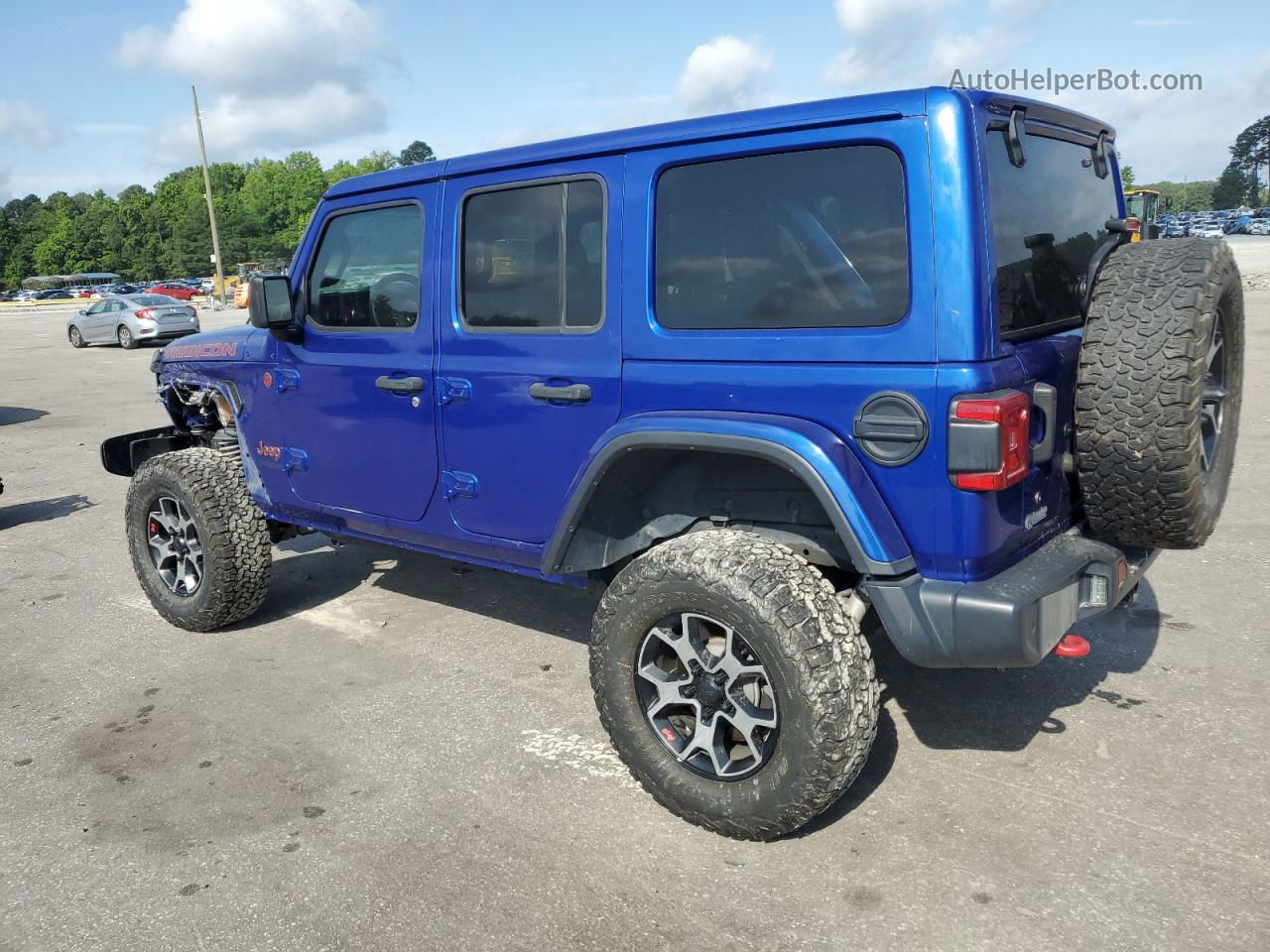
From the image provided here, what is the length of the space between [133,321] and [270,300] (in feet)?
72.3

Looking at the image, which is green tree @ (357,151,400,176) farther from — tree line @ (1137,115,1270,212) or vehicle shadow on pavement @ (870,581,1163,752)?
vehicle shadow on pavement @ (870,581,1163,752)

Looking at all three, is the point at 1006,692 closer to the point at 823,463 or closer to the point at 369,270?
the point at 823,463

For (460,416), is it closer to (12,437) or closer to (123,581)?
(123,581)

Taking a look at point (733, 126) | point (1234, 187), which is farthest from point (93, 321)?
point (1234, 187)

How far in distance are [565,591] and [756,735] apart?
249cm

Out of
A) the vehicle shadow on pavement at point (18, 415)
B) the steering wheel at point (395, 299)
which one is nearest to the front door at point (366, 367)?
the steering wheel at point (395, 299)

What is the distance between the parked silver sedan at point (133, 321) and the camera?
23422 millimetres

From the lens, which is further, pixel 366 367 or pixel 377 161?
pixel 377 161

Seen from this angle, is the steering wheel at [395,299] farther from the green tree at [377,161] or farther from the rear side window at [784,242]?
the green tree at [377,161]

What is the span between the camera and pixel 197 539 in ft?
15.8

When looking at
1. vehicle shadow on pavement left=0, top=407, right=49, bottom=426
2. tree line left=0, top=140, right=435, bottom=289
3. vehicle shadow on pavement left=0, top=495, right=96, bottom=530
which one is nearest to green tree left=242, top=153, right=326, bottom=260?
tree line left=0, top=140, right=435, bottom=289

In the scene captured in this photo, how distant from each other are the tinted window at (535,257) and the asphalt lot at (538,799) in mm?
1551

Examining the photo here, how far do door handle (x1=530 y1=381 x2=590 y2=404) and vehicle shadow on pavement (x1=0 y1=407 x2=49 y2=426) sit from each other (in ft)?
37.3

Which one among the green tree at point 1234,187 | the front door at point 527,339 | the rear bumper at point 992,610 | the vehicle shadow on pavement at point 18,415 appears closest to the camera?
the rear bumper at point 992,610
